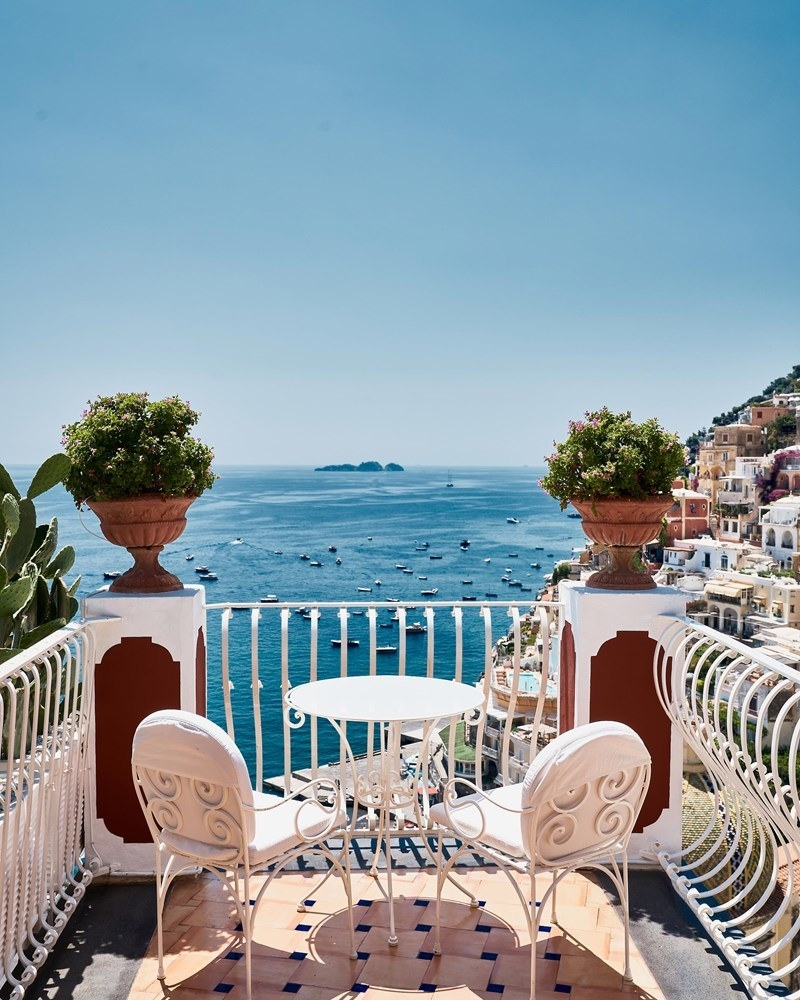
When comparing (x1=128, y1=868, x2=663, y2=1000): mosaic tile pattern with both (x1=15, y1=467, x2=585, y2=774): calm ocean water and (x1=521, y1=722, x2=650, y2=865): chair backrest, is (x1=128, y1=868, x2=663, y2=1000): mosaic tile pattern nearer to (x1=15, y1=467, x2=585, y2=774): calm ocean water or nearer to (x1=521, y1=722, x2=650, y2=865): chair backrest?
(x1=521, y1=722, x2=650, y2=865): chair backrest

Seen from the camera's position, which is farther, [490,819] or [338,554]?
[338,554]

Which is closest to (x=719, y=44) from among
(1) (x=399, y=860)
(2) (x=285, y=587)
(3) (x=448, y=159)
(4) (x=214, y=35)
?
(3) (x=448, y=159)

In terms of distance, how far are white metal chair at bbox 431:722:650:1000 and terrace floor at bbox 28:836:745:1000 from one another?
229 mm

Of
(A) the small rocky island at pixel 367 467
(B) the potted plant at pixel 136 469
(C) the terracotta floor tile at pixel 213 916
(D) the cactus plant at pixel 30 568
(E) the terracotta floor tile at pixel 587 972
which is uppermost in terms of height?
(A) the small rocky island at pixel 367 467

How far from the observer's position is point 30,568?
3414 mm

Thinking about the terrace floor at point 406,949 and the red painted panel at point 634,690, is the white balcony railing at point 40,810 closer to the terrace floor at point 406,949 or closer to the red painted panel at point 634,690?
the terrace floor at point 406,949

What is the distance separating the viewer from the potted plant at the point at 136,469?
3182 millimetres

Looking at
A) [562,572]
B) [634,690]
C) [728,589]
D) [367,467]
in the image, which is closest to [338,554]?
[562,572]

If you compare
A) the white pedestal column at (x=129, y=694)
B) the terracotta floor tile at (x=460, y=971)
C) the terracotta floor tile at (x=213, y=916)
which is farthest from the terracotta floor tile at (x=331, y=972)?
the white pedestal column at (x=129, y=694)

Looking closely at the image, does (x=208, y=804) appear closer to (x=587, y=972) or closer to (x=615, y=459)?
(x=587, y=972)

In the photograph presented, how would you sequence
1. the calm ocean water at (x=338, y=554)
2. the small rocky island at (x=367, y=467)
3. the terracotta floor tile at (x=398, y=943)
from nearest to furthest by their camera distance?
the terracotta floor tile at (x=398, y=943), the calm ocean water at (x=338, y=554), the small rocky island at (x=367, y=467)

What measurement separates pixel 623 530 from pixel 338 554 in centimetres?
5351

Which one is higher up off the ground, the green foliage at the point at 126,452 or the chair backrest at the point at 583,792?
the green foliage at the point at 126,452

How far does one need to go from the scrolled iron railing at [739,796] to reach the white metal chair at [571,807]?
0.37 m
